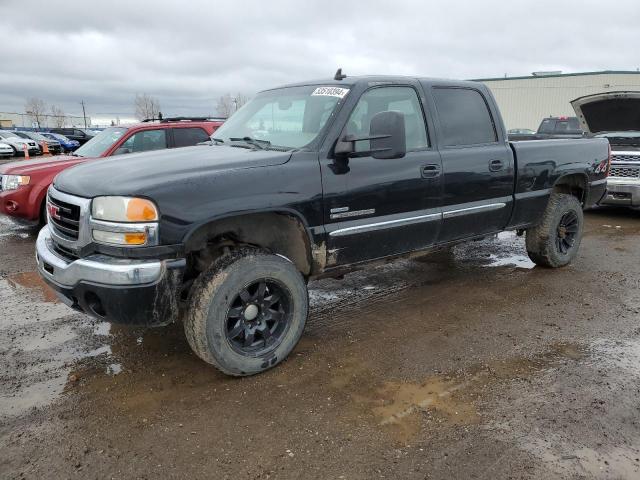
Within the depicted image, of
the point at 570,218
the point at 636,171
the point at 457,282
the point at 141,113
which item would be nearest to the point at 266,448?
the point at 457,282

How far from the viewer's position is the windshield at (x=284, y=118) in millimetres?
3693

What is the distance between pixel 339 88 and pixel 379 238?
1163mm

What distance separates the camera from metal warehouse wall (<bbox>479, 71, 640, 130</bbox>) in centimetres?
3531

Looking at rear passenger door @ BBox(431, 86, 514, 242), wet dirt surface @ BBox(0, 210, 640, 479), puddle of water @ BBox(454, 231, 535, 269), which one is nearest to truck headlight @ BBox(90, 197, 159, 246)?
wet dirt surface @ BBox(0, 210, 640, 479)

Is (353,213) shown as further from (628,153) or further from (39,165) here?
(628,153)

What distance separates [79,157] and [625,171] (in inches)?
347

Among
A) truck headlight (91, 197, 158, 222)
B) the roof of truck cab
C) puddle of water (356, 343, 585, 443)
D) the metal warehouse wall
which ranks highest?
the metal warehouse wall

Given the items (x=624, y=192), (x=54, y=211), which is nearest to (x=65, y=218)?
(x=54, y=211)

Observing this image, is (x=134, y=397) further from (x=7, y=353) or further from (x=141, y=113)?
(x=141, y=113)

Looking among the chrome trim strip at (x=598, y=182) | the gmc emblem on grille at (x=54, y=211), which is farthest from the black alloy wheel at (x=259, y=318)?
the chrome trim strip at (x=598, y=182)

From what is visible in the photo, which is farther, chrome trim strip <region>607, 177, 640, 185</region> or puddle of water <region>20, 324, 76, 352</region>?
chrome trim strip <region>607, 177, 640, 185</region>

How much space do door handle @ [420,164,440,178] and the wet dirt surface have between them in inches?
48.1

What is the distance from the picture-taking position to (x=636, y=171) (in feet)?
27.8

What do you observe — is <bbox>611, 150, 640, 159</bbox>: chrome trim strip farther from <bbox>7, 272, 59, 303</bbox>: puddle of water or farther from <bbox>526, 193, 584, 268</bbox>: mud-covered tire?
<bbox>7, 272, 59, 303</bbox>: puddle of water
